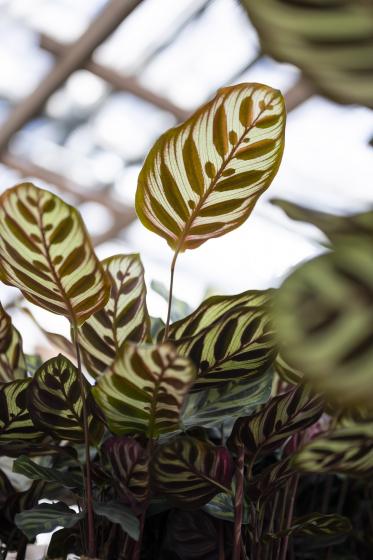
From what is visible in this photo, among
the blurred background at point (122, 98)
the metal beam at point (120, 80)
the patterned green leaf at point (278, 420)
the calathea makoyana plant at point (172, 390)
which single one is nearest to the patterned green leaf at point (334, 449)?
the calathea makoyana plant at point (172, 390)

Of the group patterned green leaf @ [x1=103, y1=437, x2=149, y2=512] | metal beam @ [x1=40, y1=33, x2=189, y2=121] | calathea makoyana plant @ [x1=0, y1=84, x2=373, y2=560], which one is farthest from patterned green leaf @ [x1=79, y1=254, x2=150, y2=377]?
metal beam @ [x1=40, y1=33, x2=189, y2=121]

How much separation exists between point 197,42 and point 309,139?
4.35 ft

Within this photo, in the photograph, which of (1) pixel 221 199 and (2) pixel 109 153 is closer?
(1) pixel 221 199

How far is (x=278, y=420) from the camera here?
2.07 feet

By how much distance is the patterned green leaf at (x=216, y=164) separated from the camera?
561 mm

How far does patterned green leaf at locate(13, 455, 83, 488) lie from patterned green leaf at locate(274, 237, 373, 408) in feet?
1.19

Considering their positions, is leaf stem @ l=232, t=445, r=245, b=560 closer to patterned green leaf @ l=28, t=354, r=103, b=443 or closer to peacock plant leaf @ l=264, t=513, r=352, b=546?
peacock plant leaf @ l=264, t=513, r=352, b=546

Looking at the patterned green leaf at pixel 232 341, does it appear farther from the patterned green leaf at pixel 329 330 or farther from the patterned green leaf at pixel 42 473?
the patterned green leaf at pixel 329 330

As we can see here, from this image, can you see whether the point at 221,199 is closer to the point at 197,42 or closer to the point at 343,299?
the point at 343,299

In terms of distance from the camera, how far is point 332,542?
2.44 feet

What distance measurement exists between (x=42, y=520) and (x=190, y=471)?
0.13m

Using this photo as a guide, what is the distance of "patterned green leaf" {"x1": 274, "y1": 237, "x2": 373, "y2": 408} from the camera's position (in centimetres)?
32

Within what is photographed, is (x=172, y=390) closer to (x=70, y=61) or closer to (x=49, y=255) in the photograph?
(x=49, y=255)

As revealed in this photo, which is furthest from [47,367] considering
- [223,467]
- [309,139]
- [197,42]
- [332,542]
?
[309,139]
